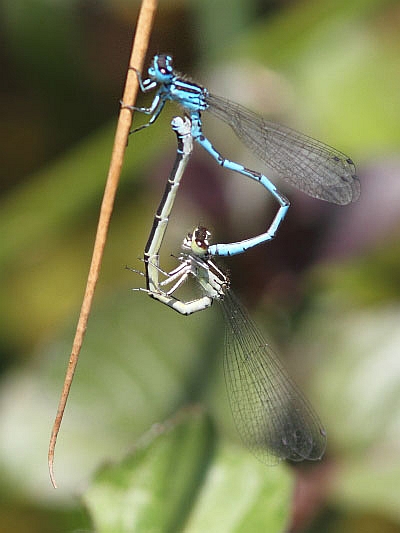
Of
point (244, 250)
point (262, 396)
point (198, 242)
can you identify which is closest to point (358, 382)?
point (262, 396)

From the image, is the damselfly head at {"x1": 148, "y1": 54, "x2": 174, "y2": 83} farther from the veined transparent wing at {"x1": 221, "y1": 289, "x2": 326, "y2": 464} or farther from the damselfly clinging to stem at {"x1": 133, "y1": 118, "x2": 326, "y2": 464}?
the veined transparent wing at {"x1": 221, "y1": 289, "x2": 326, "y2": 464}

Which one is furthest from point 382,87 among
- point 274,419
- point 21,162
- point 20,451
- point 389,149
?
point 20,451

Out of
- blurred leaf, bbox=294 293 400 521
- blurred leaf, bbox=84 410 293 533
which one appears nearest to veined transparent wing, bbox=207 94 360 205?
blurred leaf, bbox=294 293 400 521

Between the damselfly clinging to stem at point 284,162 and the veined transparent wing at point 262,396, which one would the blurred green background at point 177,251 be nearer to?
the veined transparent wing at point 262,396

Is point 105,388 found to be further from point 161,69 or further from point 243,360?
point 161,69

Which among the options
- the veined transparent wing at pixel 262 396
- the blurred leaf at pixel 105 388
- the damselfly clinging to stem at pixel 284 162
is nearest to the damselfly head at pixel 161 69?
the damselfly clinging to stem at pixel 284 162

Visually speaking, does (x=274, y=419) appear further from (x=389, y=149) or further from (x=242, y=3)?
(x=242, y=3)
